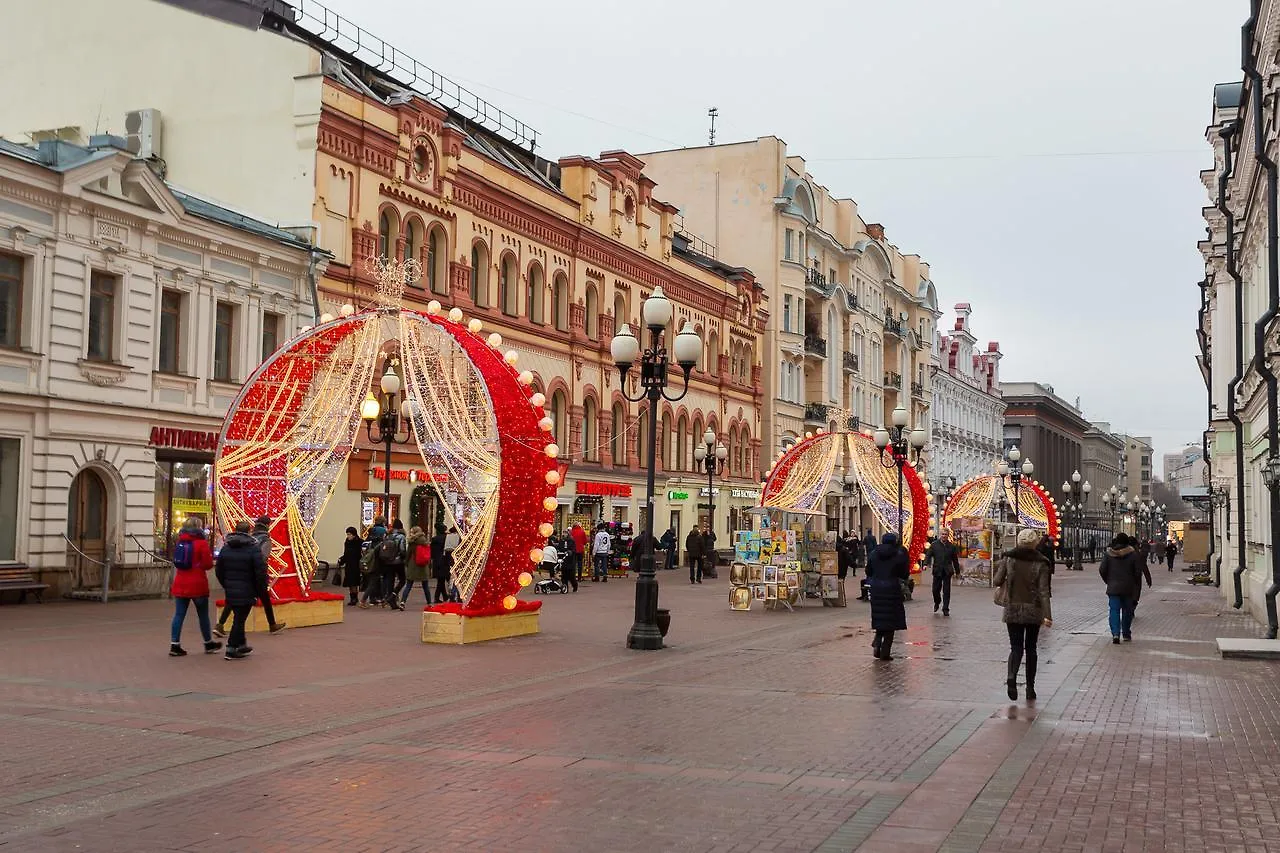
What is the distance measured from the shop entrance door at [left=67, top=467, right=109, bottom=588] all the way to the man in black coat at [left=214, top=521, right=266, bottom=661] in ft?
31.2

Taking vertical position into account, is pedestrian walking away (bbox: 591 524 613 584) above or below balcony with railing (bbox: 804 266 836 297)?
below

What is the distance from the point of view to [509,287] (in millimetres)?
38938

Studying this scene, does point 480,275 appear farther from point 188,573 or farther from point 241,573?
point 188,573

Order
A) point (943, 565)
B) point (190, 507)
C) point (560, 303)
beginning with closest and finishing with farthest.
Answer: point (943, 565) → point (190, 507) → point (560, 303)

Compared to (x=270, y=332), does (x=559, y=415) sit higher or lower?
lower

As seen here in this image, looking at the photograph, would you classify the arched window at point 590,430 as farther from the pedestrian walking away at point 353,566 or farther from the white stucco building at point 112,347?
the pedestrian walking away at point 353,566

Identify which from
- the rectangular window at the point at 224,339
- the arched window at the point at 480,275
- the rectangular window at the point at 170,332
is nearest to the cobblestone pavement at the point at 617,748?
the rectangular window at the point at 170,332

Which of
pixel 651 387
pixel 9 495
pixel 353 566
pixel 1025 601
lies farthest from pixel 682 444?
pixel 1025 601

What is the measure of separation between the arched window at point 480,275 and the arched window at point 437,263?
1.75 meters

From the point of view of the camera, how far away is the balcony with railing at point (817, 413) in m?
63.1

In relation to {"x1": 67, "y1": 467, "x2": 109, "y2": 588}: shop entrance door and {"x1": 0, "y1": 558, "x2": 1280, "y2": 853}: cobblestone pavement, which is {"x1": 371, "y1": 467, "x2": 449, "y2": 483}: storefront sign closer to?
{"x1": 67, "y1": 467, "x2": 109, "y2": 588}: shop entrance door

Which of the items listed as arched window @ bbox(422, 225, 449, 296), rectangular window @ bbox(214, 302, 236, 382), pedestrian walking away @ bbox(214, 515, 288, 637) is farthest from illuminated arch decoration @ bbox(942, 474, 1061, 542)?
pedestrian walking away @ bbox(214, 515, 288, 637)

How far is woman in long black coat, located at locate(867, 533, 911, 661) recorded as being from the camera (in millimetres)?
16656

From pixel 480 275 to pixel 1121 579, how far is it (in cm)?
2226
